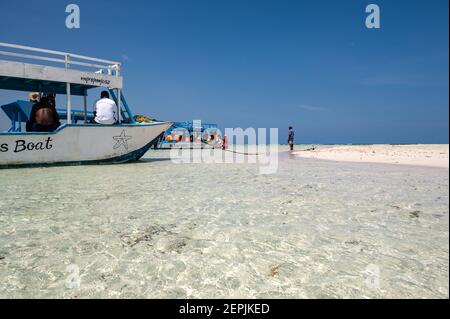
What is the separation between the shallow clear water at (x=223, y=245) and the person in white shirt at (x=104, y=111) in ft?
17.2

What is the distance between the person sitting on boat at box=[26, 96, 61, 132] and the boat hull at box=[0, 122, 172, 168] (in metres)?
0.41

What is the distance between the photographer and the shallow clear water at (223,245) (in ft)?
6.24

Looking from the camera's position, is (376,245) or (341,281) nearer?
(341,281)

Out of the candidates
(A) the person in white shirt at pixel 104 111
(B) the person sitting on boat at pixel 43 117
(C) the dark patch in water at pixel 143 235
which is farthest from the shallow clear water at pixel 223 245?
(A) the person in white shirt at pixel 104 111

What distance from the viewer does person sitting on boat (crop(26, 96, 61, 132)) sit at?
8883 millimetres

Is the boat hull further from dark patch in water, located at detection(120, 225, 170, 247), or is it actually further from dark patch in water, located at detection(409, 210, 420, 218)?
dark patch in water, located at detection(409, 210, 420, 218)

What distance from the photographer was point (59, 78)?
9.17 metres

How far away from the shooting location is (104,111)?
31.6 ft

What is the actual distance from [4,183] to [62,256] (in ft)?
15.0

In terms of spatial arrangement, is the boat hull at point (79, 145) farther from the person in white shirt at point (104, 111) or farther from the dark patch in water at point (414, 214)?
the dark patch in water at point (414, 214)

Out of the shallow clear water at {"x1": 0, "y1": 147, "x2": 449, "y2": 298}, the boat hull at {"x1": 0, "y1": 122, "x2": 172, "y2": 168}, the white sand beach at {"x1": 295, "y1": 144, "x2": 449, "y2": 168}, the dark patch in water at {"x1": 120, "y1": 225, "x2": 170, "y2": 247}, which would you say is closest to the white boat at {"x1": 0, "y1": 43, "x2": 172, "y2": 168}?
the boat hull at {"x1": 0, "y1": 122, "x2": 172, "y2": 168}
